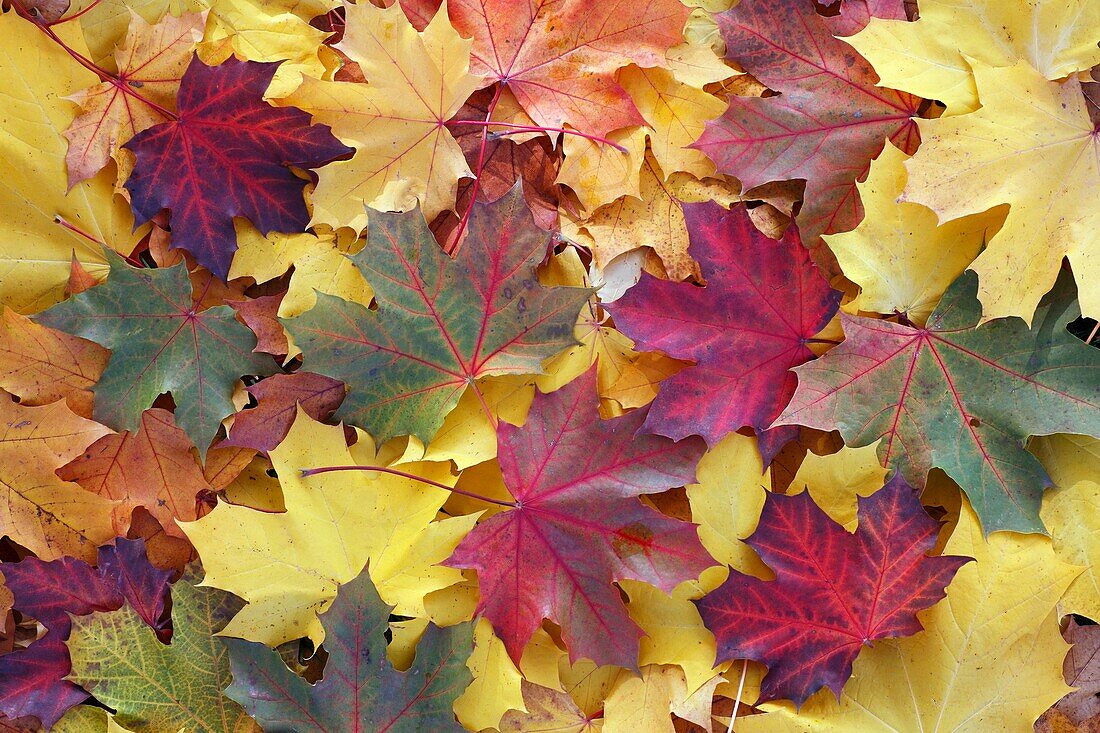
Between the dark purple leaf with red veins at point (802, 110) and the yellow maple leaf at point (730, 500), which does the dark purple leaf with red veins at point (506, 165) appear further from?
the yellow maple leaf at point (730, 500)

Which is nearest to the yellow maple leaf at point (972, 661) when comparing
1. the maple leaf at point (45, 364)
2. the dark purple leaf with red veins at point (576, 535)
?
the dark purple leaf with red veins at point (576, 535)

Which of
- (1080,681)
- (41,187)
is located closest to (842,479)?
(1080,681)

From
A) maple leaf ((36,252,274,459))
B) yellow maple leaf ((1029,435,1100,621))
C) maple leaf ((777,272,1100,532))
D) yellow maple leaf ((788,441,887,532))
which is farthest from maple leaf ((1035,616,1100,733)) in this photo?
maple leaf ((36,252,274,459))

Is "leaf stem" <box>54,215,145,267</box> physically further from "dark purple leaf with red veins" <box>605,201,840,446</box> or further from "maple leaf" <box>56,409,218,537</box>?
"dark purple leaf with red veins" <box>605,201,840,446</box>

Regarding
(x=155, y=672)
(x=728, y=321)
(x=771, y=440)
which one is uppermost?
(x=728, y=321)

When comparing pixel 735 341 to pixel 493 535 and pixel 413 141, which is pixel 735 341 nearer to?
pixel 493 535

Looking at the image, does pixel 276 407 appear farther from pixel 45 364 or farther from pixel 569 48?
pixel 569 48
